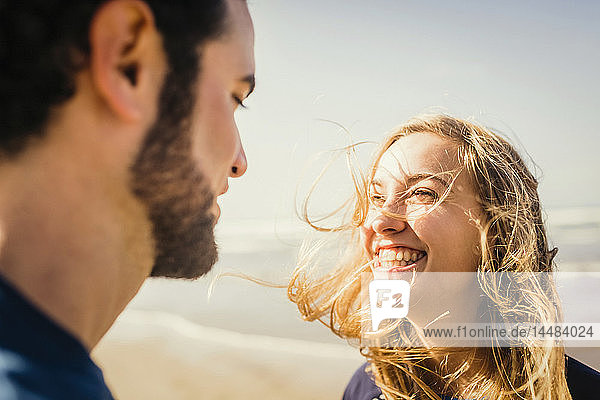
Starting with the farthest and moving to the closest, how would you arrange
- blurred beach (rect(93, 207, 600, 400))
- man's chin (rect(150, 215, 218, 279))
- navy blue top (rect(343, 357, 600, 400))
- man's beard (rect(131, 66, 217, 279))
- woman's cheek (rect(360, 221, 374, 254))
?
blurred beach (rect(93, 207, 600, 400)) → woman's cheek (rect(360, 221, 374, 254)) → navy blue top (rect(343, 357, 600, 400)) → man's chin (rect(150, 215, 218, 279)) → man's beard (rect(131, 66, 217, 279))

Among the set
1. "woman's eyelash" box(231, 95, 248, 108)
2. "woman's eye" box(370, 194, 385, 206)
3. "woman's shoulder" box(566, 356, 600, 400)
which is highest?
"woman's eyelash" box(231, 95, 248, 108)

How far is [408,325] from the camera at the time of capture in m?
3.22

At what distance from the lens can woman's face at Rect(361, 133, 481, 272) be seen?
2920 mm

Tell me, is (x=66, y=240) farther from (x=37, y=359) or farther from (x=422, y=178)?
(x=422, y=178)

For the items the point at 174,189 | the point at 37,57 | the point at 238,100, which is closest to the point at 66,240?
the point at 174,189

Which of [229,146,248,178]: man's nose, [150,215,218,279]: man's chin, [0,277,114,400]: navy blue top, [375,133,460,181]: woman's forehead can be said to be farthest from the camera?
[375,133,460,181]: woman's forehead

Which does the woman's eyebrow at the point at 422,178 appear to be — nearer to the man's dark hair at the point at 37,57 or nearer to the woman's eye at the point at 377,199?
the woman's eye at the point at 377,199

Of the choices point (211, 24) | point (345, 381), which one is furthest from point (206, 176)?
point (345, 381)

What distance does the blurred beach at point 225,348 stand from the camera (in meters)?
6.02

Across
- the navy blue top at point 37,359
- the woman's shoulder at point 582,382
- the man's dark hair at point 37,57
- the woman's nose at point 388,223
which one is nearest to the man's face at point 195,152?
the man's dark hair at point 37,57

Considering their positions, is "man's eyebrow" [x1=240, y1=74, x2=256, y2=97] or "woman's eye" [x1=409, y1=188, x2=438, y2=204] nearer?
"man's eyebrow" [x1=240, y1=74, x2=256, y2=97]

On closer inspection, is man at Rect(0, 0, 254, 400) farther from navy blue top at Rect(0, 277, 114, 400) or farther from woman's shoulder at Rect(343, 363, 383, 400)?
woman's shoulder at Rect(343, 363, 383, 400)

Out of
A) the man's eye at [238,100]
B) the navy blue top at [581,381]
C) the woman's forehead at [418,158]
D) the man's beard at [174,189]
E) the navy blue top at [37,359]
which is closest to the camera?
the navy blue top at [37,359]

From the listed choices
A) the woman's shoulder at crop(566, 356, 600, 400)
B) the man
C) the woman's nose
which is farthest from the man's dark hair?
the woman's shoulder at crop(566, 356, 600, 400)
